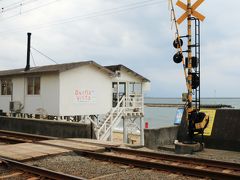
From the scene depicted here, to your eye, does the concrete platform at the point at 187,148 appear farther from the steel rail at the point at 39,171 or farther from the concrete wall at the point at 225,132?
the steel rail at the point at 39,171

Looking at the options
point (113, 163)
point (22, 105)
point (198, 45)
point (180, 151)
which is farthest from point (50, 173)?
point (22, 105)

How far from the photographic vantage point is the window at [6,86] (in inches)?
1034

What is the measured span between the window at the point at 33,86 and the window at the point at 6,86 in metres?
2.72

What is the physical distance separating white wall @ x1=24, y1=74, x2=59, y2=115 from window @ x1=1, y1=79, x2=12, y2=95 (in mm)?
3453

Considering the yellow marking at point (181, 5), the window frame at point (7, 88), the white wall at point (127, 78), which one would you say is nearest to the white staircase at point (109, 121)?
the white wall at point (127, 78)

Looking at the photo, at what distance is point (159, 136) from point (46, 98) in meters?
12.5

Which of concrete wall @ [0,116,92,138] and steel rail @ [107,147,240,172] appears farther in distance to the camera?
concrete wall @ [0,116,92,138]

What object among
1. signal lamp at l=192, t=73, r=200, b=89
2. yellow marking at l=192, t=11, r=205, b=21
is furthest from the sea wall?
yellow marking at l=192, t=11, r=205, b=21

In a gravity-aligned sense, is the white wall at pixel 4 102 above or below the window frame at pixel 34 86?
below

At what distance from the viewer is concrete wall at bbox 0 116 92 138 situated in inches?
522

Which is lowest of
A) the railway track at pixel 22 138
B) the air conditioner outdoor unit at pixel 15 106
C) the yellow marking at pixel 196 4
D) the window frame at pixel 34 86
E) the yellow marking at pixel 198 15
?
the railway track at pixel 22 138

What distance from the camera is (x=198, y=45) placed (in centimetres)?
1145

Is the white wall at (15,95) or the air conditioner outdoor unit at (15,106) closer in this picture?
the air conditioner outdoor unit at (15,106)

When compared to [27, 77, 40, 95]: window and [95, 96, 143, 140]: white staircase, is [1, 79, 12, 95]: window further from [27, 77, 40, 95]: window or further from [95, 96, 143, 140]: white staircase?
[95, 96, 143, 140]: white staircase
